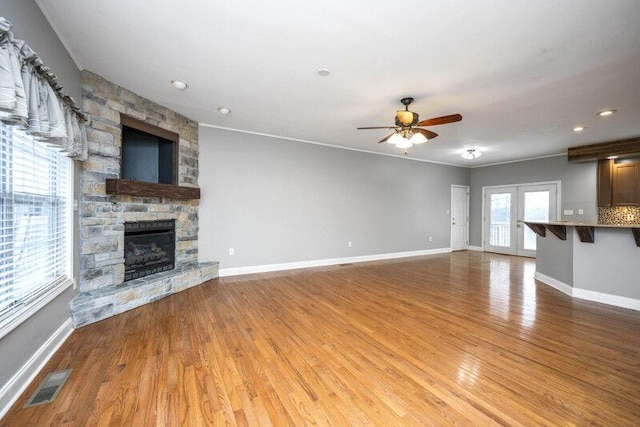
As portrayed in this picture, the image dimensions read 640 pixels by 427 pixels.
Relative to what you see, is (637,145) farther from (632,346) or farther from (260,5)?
(260,5)

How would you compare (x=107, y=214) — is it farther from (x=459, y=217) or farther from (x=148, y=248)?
(x=459, y=217)

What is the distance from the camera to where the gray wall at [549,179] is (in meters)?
6.24

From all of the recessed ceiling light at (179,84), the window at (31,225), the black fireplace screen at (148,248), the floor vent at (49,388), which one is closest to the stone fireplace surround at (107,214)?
the black fireplace screen at (148,248)

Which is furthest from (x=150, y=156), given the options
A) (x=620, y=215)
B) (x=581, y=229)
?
(x=620, y=215)

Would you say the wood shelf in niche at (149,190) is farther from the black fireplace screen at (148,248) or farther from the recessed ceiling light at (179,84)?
the recessed ceiling light at (179,84)

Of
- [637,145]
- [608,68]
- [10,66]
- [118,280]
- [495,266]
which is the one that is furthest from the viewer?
[495,266]

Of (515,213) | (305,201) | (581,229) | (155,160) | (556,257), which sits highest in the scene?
(155,160)

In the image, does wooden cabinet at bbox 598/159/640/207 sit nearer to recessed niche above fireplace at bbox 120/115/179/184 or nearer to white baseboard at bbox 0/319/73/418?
recessed niche above fireplace at bbox 120/115/179/184

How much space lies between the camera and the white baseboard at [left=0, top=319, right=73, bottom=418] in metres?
1.73

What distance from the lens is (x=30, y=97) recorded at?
174cm

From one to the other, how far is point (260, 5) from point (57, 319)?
3144 millimetres

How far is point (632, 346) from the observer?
8.20ft

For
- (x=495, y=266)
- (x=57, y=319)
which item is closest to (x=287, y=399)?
(x=57, y=319)

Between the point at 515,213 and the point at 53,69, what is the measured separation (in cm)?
927
